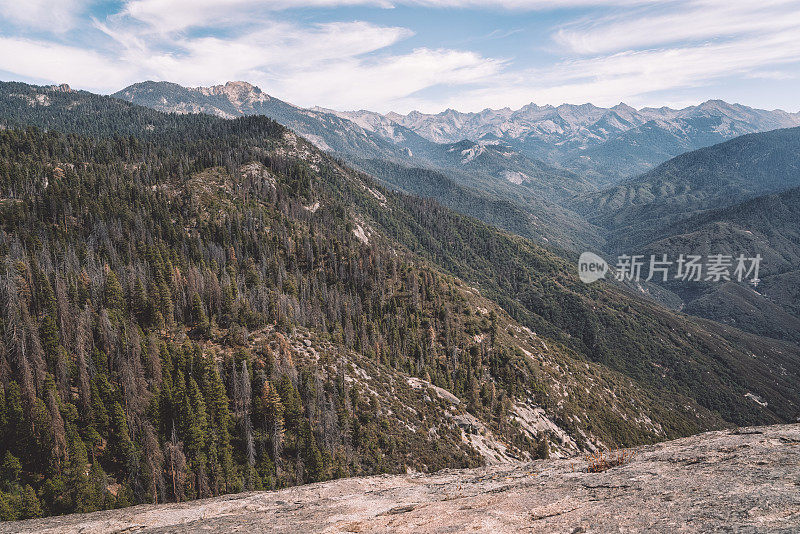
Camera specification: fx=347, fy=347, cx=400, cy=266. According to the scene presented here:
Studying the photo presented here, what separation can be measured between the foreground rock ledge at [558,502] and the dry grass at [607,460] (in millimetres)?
689

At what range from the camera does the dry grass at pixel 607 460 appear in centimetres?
2325

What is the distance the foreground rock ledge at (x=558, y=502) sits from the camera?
1363cm

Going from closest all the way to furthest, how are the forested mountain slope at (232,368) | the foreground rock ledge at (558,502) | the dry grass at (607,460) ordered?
the foreground rock ledge at (558,502), the dry grass at (607,460), the forested mountain slope at (232,368)

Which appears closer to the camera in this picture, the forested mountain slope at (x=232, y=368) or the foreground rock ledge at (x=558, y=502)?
the foreground rock ledge at (x=558, y=502)

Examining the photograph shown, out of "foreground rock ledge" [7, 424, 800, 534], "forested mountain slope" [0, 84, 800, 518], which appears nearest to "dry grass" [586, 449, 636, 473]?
"foreground rock ledge" [7, 424, 800, 534]

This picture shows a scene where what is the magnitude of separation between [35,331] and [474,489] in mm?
94244

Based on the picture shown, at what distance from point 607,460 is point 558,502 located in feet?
31.7

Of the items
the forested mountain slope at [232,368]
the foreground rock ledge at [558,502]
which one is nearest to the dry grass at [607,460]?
the foreground rock ledge at [558,502]

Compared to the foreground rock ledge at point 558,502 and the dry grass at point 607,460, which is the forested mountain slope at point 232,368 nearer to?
the foreground rock ledge at point 558,502

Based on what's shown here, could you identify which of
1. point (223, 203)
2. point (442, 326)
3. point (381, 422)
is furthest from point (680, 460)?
point (223, 203)

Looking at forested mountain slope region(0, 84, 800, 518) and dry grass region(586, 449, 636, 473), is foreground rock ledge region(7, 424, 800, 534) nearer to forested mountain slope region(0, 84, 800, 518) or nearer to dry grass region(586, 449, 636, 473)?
dry grass region(586, 449, 636, 473)

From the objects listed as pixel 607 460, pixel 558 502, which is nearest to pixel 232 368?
pixel 607 460

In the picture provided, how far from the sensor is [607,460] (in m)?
24.1

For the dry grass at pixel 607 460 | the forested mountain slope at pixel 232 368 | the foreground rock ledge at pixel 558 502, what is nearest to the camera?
the foreground rock ledge at pixel 558 502
